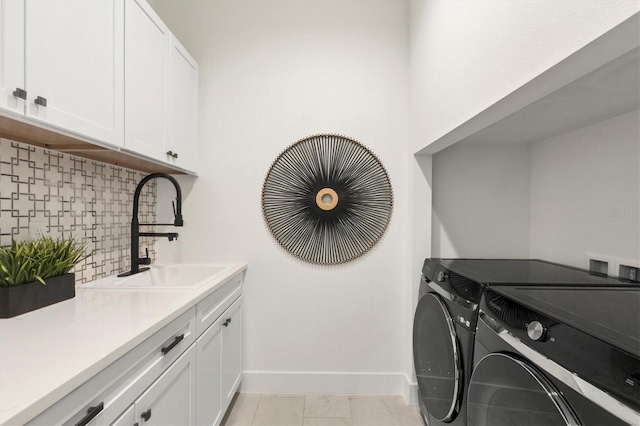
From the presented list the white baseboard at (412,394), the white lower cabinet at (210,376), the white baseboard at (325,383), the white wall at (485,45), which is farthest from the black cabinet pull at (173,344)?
the white baseboard at (412,394)

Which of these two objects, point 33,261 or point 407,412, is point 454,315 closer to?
point 407,412

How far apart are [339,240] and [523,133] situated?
129 centimetres

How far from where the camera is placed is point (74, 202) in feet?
5.15

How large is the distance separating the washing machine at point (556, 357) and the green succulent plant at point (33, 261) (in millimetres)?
1598

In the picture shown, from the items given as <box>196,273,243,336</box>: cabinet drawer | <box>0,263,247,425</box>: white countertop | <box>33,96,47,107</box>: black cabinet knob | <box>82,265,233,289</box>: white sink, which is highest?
<box>33,96,47,107</box>: black cabinet knob

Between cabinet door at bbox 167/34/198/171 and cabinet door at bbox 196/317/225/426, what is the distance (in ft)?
3.33

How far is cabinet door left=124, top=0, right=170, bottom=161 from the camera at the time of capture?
1457 mm

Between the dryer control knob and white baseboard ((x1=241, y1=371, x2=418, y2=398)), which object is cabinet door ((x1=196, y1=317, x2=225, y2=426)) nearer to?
white baseboard ((x1=241, y1=371, x2=418, y2=398))

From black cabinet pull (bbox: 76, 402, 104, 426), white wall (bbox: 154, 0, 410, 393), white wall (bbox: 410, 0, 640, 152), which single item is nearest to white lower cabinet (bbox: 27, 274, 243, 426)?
black cabinet pull (bbox: 76, 402, 104, 426)

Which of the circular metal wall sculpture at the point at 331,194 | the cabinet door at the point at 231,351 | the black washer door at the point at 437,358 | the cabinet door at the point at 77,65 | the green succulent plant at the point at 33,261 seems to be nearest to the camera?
the cabinet door at the point at 77,65

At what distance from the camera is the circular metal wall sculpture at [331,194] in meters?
2.26

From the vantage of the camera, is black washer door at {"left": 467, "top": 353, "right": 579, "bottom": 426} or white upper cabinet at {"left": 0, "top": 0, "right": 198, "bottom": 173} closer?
black washer door at {"left": 467, "top": 353, "right": 579, "bottom": 426}

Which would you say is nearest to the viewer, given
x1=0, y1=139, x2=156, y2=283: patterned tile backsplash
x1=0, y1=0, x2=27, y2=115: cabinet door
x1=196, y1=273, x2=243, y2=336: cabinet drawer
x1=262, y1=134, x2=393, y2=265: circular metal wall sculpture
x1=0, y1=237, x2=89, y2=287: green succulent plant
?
x1=0, y1=0, x2=27, y2=115: cabinet door

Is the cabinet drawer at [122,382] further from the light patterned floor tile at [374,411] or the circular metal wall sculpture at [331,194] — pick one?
the light patterned floor tile at [374,411]
